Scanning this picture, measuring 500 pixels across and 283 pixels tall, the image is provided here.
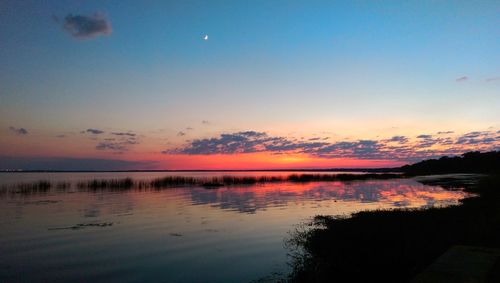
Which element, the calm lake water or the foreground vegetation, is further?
the calm lake water

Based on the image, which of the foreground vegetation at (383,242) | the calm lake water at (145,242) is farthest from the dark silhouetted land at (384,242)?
the calm lake water at (145,242)

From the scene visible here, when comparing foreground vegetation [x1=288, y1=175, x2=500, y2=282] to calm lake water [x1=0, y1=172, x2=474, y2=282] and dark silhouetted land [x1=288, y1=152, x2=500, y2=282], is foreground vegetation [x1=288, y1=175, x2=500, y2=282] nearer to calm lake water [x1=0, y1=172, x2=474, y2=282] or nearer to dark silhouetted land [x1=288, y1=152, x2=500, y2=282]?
dark silhouetted land [x1=288, y1=152, x2=500, y2=282]

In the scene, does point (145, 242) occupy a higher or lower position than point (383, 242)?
lower

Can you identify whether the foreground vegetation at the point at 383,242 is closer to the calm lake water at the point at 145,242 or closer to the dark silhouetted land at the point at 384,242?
the dark silhouetted land at the point at 384,242

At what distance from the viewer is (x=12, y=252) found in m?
18.6

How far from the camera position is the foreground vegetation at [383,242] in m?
13.4

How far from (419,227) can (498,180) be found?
18831mm

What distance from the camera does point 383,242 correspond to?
1758 cm

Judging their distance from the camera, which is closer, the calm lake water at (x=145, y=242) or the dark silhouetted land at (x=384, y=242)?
the dark silhouetted land at (x=384, y=242)

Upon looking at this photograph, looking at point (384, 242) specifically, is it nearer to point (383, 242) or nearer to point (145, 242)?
point (383, 242)

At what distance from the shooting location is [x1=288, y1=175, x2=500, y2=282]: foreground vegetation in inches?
526

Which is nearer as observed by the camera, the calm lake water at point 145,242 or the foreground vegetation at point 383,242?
the foreground vegetation at point 383,242

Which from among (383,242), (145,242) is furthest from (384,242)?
(145,242)

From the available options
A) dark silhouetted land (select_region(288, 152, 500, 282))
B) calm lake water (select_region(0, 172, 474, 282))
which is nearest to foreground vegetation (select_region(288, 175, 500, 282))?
dark silhouetted land (select_region(288, 152, 500, 282))
